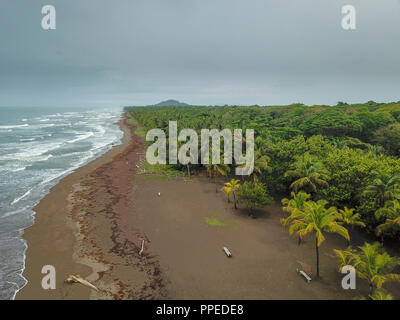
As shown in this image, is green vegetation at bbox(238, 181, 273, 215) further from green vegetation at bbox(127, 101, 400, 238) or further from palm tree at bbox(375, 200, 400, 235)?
palm tree at bbox(375, 200, 400, 235)

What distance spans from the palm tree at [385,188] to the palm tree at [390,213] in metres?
0.78

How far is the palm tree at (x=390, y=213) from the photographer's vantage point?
16.9 meters

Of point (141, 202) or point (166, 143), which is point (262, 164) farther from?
point (166, 143)

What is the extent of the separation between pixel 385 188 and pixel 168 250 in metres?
18.4

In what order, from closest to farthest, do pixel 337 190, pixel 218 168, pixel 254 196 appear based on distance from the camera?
pixel 337 190, pixel 254 196, pixel 218 168

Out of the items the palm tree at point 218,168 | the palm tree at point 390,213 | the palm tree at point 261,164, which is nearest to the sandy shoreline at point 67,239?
the palm tree at point 218,168

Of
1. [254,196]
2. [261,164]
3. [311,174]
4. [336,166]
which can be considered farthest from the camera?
[261,164]

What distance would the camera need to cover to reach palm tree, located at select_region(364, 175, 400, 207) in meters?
18.3

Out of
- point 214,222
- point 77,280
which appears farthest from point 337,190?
point 77,280

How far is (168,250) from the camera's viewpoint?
2084 centimetres

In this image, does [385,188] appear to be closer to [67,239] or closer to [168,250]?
[168,250]

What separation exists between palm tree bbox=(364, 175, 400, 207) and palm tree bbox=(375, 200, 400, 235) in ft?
2.56

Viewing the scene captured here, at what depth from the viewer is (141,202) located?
3127 cm
